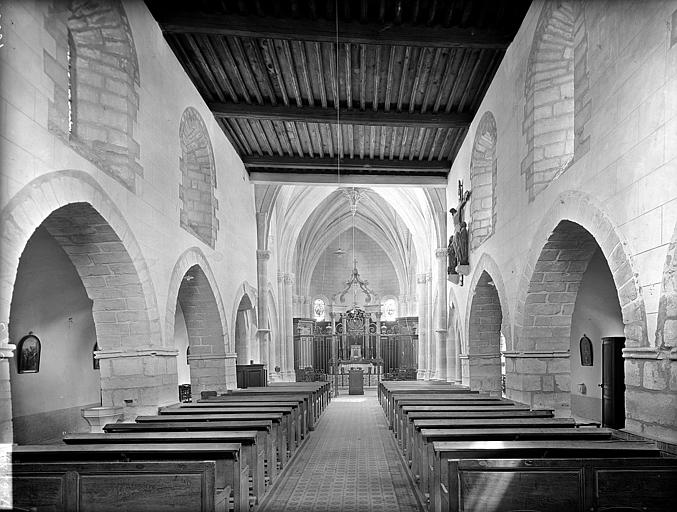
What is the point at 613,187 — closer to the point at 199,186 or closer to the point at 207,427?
the point at 207,427

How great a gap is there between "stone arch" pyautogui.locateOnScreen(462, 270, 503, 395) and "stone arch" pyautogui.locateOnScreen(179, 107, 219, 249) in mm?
5774

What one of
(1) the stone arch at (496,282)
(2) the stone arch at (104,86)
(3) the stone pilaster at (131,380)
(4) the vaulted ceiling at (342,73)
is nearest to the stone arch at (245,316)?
(4) the vaulted ceiling at (342,73)

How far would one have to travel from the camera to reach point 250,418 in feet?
23.8

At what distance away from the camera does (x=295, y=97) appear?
38.0ft

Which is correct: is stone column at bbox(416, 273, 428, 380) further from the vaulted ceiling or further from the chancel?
the vaulted ceiling

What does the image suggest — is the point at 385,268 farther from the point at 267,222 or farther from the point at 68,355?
the point at 68,355

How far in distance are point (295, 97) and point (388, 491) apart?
7.46 m

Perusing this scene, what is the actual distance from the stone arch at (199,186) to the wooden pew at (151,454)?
7.12 m

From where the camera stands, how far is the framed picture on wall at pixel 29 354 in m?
11.3

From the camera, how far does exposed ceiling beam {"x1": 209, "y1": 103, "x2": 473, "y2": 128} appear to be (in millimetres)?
11977

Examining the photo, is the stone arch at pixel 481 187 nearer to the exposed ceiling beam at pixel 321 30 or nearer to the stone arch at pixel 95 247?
the exposed ceiling beam at pixel 321 30

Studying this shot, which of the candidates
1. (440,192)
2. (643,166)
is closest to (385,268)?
(440,192)

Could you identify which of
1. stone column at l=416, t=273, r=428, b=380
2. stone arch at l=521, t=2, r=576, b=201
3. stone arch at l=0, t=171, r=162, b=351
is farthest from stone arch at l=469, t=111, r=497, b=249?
stone column at l=416, t=273, r=428, b=380

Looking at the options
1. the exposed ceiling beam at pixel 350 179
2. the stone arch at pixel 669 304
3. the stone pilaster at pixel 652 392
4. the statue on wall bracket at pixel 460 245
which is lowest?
the stone pilaster at pixel 652 392
